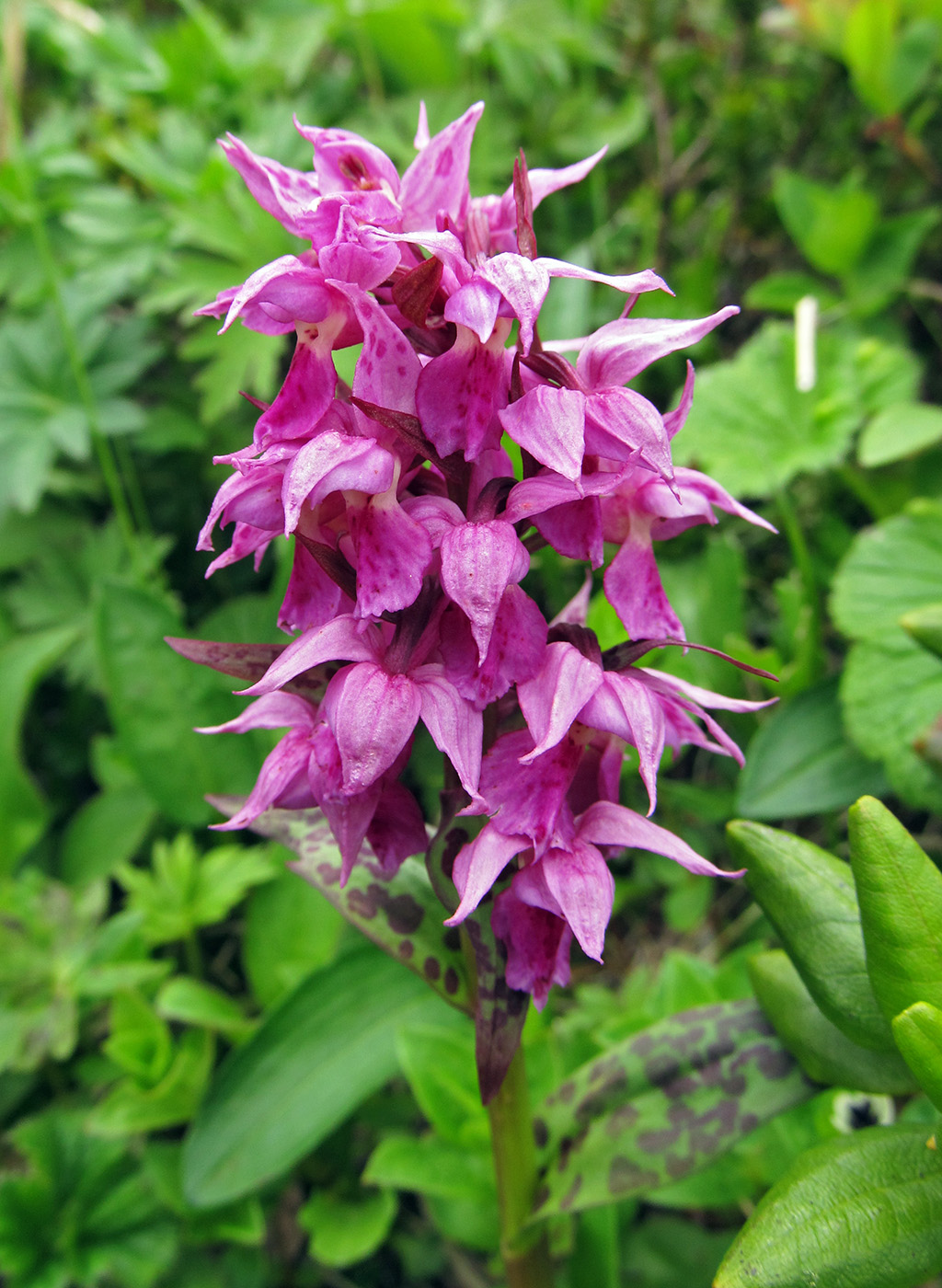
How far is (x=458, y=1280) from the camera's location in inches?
54.9

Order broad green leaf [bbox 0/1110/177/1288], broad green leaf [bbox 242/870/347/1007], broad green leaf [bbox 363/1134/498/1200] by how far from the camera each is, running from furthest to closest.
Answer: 1. broad green leaf [bbox 242/870/347/1007]
2. broad green leaf [bbox 0/1110/177/1288]
3. broad green leaf [bbox 363/1134/498/1200]

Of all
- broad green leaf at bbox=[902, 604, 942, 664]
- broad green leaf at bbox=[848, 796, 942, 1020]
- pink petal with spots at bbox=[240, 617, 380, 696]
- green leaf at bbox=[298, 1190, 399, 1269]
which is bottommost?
green leaf at bbox=[298, 1190, 399, 1269]

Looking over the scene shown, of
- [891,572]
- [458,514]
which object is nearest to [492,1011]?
[458,514]

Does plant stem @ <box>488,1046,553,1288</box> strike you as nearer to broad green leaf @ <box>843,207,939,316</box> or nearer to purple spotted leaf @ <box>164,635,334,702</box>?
purple spotted leaf @ <box>164,635,334,702</box>

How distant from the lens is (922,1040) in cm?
70

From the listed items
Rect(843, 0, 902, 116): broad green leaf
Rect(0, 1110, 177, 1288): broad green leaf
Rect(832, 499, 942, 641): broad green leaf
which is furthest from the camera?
Rect(843, 0, 902, 116): broad green leaf

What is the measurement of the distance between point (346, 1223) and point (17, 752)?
3.21 ft

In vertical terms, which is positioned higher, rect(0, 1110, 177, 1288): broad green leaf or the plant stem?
the plant stem

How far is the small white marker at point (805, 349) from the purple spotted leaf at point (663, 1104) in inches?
42.0

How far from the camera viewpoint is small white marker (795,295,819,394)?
1641 millimetres

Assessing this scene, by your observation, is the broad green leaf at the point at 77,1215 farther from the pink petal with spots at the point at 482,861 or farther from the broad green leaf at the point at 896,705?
the broad green leaf at the point at 896,705

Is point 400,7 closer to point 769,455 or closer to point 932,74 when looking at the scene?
point 932,74

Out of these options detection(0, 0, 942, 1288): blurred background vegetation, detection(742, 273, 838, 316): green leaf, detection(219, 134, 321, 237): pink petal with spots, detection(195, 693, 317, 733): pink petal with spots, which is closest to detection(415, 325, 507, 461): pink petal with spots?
Answer: detection(219, 134, 321, 237): pink petal with spots

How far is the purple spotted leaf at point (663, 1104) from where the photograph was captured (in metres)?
0.94
